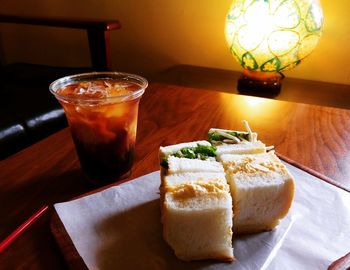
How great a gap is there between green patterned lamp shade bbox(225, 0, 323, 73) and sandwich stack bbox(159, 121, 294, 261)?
715mm

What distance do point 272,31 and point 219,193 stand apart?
36.3 inches

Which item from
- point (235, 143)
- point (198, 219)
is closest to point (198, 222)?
point (198, 219)

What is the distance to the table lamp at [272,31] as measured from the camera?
1229 millimetres

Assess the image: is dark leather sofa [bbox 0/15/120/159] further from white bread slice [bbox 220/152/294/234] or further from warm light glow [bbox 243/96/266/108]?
white bread slice [bbox 220/152/294/234]

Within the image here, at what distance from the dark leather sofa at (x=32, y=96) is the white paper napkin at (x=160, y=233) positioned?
70 cm

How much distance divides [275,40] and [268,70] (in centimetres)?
15

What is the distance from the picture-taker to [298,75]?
1.83 metres

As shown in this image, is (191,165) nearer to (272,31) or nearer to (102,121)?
(102,121)

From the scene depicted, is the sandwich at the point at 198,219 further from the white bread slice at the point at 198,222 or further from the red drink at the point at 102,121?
the red drink at the point at 102,121

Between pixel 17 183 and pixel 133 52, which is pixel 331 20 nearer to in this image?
pixel 133 52

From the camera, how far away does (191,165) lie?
0.61 meters

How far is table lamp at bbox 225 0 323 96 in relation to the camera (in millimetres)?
1229

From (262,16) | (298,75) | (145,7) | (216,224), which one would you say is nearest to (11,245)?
(216,224)

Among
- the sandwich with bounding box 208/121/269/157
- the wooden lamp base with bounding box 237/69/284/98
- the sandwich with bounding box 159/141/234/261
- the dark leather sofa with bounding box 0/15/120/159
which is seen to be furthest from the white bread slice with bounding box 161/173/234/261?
the wooden lamp base with bounding box 237/69/284/98
